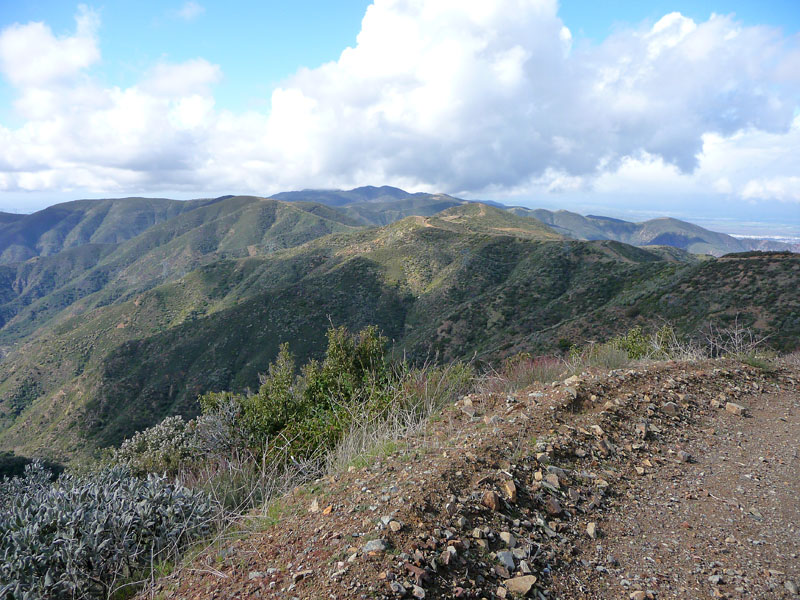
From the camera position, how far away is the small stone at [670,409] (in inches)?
202

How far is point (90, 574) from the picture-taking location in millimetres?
3203

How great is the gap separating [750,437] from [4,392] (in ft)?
337

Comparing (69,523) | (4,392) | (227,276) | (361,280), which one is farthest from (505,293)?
(4,392)

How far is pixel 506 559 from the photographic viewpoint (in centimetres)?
270

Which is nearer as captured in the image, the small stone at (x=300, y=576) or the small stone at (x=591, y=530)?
the small stone at (x=300, y=576)

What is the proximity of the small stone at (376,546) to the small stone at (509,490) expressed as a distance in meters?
1.16

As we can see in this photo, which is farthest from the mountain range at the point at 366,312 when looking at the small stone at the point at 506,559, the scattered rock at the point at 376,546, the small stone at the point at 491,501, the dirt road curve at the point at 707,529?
the scattered rock at the point at 376,546

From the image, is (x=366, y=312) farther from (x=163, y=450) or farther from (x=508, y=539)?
(x=508, y=539)

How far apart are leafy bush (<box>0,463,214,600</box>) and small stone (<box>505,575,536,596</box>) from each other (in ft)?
8.42

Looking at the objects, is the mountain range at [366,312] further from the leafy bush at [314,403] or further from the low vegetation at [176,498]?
the low vegetation at [176,498]

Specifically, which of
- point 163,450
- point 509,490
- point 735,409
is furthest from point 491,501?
point 163,450

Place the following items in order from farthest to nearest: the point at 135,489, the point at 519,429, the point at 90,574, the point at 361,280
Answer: the point at 361,280 < the point at 519,429 < the point at 135,489 < the point at 90,574

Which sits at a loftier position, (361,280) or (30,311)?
(361,280)

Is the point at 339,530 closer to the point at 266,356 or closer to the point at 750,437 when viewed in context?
the point at 750,437
